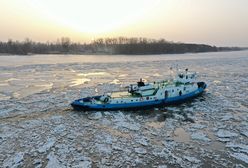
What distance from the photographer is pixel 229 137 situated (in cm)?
1099

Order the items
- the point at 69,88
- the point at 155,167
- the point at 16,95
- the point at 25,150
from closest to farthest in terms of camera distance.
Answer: the point at 155,167 < the point at 25,150 < the point at 16,95 < the point at 69,88

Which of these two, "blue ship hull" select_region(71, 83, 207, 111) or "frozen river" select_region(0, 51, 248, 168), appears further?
"blue ship hull" select_region(71, 83, 207, 111)

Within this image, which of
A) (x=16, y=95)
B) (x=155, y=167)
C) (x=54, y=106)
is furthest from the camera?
(x=16, y=95)

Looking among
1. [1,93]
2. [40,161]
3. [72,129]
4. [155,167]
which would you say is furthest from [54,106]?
[155,167]

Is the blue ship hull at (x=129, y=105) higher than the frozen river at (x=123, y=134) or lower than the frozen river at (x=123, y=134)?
higher

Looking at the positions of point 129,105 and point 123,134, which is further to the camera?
point 129,105

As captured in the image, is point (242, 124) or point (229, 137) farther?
point (242, 124)

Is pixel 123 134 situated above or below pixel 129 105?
below

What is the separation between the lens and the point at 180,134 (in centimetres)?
1158

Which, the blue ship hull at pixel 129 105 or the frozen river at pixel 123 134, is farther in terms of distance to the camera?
the blue ship hull at pixel 129 105

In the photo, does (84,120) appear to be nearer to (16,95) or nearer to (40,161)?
(40,161)

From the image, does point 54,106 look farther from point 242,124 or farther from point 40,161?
point 242,124

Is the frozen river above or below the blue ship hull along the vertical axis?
below

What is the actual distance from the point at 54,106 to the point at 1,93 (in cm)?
631
